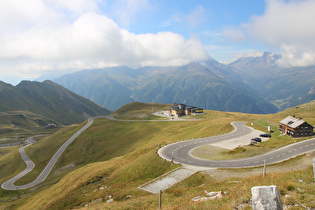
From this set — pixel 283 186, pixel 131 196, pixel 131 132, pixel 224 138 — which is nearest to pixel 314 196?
pixel 283 186

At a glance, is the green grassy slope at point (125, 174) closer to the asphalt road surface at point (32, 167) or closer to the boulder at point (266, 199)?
the asphalt road surface at point (32, 167)

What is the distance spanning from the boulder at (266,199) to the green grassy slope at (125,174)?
642cm

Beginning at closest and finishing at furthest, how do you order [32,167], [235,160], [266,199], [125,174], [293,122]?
[266,199]
[235,160]
[125,174]
[293,122]
[32,167]

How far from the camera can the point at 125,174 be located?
46.9 meters

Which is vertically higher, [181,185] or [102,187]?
[181,185]

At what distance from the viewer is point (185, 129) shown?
321ft

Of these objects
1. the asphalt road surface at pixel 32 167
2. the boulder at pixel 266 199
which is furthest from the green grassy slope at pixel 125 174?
the boulder at pixel 266 199

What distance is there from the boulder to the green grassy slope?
21.0 feet

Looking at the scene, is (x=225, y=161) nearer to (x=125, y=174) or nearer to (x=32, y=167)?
(x=125, y=174)

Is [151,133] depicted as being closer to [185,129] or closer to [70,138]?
[185,129]

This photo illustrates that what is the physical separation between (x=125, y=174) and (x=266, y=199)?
42225mm

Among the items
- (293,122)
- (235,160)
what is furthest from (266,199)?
(293,122)

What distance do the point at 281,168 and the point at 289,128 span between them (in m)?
34.9

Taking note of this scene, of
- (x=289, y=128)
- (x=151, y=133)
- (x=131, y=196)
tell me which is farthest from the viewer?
(x=151, y=133)
